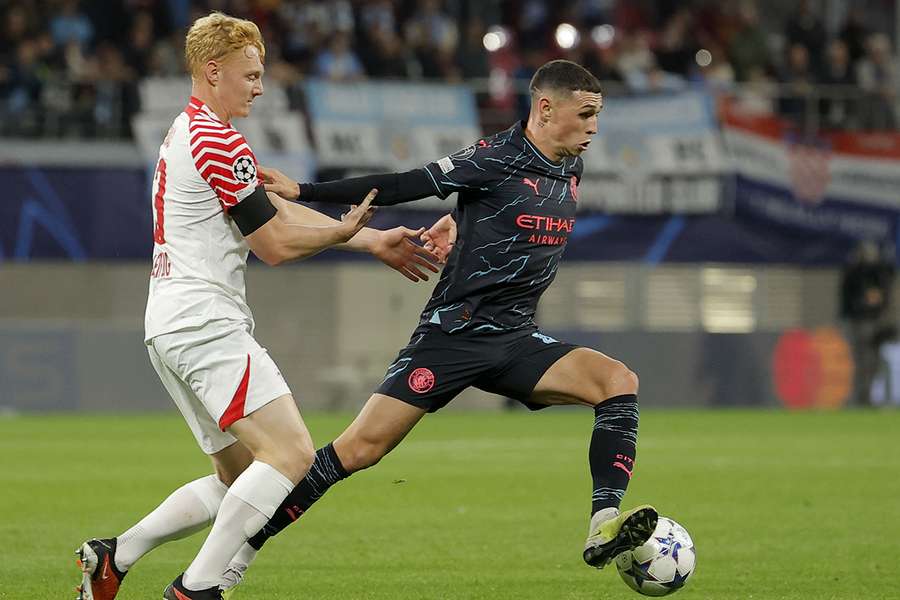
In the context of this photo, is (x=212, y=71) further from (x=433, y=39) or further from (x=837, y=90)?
(x=837, y=90)

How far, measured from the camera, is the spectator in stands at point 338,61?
21.7 meters

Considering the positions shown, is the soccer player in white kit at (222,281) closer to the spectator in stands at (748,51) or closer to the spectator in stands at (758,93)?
the spectator in stands at (758,93)

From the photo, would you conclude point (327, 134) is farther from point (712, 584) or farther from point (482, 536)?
point (712, 584)

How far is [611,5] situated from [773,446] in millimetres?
11443

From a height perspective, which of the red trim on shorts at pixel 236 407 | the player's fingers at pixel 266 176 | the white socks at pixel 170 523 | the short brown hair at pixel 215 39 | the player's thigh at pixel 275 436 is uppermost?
the short brown hair at pixel 215 39

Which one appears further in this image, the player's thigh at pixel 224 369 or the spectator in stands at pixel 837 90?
the spectator in stands at pixel 837 90

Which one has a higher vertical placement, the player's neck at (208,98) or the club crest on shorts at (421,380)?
the player's neck at (208,98)

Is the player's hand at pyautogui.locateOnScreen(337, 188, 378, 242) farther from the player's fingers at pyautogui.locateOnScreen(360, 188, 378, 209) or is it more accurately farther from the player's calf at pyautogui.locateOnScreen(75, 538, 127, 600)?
the player's calf at pyautogui.locateOnScreen(75, 538, 127, 600)

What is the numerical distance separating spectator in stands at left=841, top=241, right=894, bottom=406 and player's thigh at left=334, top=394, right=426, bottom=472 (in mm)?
16623

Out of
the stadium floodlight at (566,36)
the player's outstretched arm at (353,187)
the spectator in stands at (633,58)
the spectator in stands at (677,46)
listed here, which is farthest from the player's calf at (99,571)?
the spectator in stands at (677,46)

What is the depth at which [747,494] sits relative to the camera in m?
11.5

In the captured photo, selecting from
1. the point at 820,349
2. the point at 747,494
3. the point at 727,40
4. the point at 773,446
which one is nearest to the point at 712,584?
the point at 747,494

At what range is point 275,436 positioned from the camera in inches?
223

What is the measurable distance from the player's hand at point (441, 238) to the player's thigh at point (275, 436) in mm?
1279
